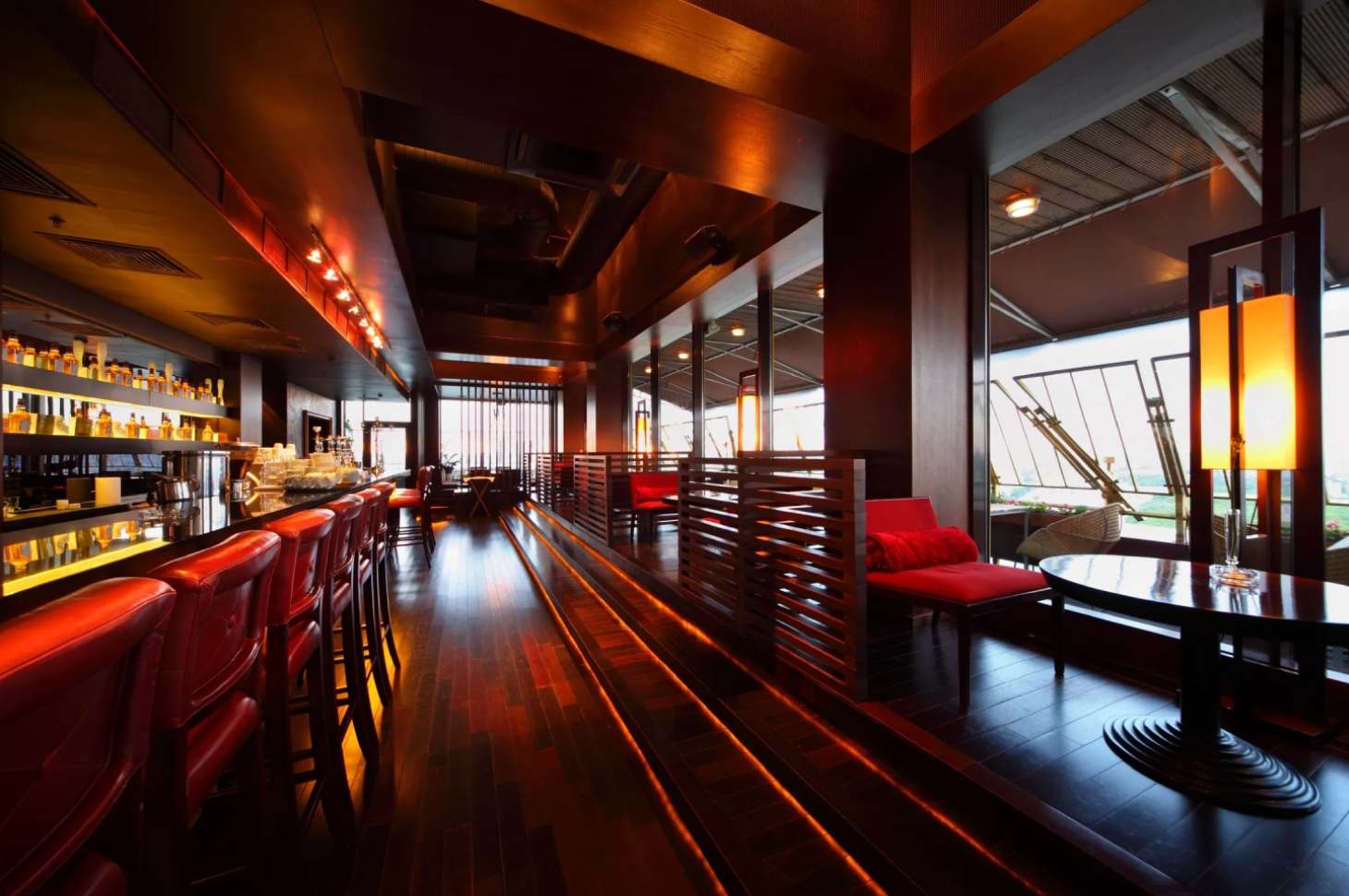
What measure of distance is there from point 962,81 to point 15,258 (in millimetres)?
6092

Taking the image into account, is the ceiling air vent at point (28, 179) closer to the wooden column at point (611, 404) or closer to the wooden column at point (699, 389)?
the wooden column at point (699, 389)

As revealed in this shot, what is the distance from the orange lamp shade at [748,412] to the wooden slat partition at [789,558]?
283cm

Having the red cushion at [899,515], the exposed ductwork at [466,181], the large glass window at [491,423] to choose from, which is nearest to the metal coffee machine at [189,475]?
the red cushion at [899,515]

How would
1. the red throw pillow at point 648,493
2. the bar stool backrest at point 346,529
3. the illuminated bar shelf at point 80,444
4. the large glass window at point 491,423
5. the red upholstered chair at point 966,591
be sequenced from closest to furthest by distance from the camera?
the bar stool backrest at point 346,529
the red upholstered chair at point 966,591
the illuminated bar shelf at point 80,444
the red throw pillow at point 648,493
the large glass window at point 491,423

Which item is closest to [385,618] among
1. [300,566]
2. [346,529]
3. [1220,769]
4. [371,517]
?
[371,517]

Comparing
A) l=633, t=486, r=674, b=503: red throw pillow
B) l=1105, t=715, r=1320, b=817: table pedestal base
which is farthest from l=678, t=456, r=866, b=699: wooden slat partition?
l=633, t=486, r=674, b=503: red throw pillow

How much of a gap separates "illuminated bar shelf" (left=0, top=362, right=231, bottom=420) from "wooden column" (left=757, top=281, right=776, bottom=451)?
602cm

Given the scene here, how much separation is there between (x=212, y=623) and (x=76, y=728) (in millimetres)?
458

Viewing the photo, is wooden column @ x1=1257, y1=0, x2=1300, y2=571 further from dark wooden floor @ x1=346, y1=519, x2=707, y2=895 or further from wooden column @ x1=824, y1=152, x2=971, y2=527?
dark wooden floor @ x1=346, y1=519, x2=707, y2=895

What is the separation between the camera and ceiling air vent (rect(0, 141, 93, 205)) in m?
2.36

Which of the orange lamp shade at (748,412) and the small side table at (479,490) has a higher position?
the orange lamp shade at (748,412)

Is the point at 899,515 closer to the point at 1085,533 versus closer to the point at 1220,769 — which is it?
the point at 1220,769

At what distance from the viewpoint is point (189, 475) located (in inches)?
104

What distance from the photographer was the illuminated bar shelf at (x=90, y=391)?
12.0 ft
